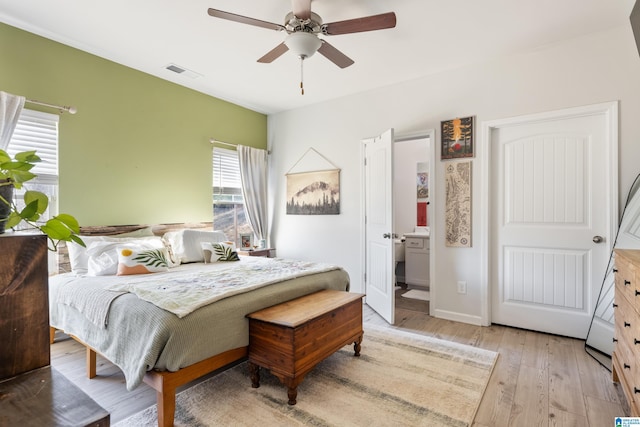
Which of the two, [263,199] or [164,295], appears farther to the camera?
[263,199]

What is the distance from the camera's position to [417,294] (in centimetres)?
468

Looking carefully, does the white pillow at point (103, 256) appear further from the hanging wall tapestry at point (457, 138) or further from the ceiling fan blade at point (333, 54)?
the hanging wall tapestry at point (457, 138)

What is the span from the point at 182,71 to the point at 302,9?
202 centimetres

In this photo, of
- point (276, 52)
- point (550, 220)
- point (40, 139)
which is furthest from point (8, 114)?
point (550, 220)

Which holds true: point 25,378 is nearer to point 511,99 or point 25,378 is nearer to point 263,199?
point 511,99

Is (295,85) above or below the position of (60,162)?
above

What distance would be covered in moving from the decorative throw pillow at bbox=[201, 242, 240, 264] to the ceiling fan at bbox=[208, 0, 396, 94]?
6.55 feet

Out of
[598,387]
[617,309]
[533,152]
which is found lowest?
[598,387]

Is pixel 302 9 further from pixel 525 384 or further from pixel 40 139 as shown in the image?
pixel 525 384

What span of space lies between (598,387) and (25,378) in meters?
3.00

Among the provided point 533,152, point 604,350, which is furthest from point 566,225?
point 604,350

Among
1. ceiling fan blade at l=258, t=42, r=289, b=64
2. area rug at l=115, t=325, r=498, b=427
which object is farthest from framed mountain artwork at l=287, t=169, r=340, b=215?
area rug at l=115, t=325, r=498, b=427

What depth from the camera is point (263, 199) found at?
5023mm

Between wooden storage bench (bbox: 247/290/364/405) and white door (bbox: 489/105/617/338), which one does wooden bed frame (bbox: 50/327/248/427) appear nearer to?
wooden storage bench (bbox: 247/290/364/405)
